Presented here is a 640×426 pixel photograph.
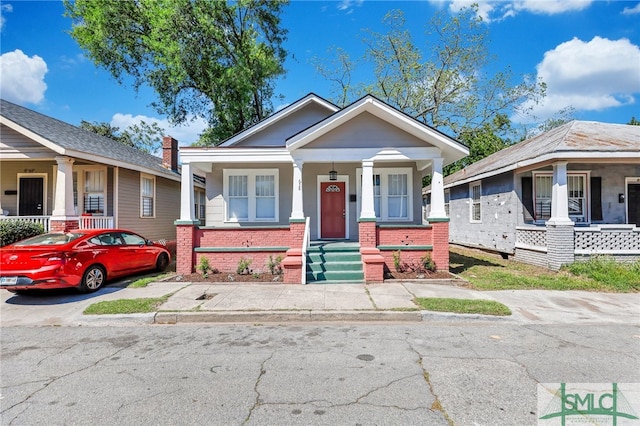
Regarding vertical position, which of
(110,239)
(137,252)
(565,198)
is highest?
(565,198)

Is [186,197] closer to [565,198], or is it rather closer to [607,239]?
[565,198]

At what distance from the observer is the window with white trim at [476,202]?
15.9 m

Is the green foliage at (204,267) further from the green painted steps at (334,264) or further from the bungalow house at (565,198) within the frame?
the bungalow house at (565,198)

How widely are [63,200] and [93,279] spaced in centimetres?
431

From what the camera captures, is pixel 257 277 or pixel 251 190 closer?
pixel 257 277

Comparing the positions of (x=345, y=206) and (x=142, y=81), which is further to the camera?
(x=142, y=81)

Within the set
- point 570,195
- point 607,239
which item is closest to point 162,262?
point 607,239

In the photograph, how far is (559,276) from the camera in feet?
32.2

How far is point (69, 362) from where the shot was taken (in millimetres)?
4355

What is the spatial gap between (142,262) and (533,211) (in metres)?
14.1

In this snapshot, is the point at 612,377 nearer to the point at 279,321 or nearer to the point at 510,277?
the point at 279,321

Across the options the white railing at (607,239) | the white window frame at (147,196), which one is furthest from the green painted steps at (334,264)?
the white window frame at (147,196)

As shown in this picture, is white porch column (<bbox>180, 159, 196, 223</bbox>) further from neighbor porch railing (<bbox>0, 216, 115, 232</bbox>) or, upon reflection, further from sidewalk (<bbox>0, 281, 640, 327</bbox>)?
neighbor porch railing (<bbox>0, 216, 115, 232</bbox>)

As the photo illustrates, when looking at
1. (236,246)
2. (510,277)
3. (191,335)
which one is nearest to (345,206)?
(236,246)
